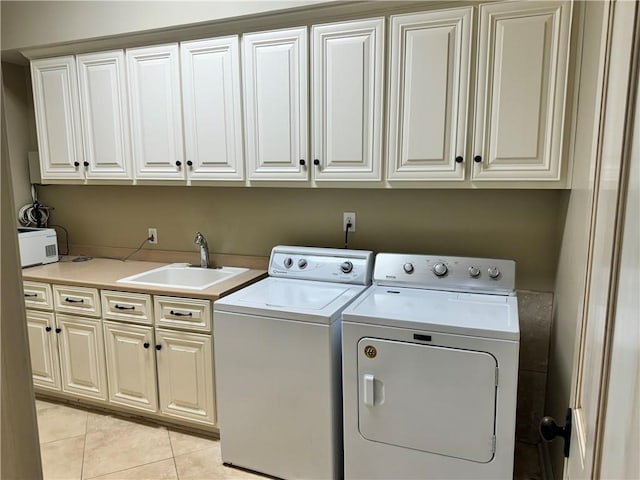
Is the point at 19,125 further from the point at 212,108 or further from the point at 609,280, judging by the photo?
the point at 609,280

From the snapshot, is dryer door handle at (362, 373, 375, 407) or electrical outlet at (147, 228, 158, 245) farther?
electrical outlet at (147, 228, 158, 245)

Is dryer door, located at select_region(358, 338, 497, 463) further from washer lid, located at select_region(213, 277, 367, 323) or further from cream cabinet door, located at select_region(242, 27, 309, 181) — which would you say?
cream cabinet door, located at select_region(242, 27, 309, 181)

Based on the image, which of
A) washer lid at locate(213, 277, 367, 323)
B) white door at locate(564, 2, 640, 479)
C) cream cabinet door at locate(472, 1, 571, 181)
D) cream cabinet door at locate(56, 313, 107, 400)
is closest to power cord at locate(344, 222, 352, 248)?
washer lid at locate(213, 277, 367, 323)

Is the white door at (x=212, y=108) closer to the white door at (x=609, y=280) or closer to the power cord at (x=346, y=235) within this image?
the power cord at (x=346, y=235)

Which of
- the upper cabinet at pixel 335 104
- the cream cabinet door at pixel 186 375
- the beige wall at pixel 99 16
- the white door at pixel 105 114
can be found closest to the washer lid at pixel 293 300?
the cream cabinet door at pixel 186 375

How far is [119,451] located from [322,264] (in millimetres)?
1522

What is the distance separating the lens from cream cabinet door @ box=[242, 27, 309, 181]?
2.42 metres

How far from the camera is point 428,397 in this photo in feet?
6.33

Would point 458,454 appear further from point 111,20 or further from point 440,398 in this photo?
point 111,20

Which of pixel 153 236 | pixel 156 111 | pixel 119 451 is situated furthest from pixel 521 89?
pixel 119 451

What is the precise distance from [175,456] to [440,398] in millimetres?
1506

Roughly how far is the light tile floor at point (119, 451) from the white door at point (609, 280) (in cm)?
200

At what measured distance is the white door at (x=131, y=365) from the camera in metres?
2.67

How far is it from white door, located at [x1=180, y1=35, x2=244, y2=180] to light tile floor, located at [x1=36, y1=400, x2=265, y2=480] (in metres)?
1.53
